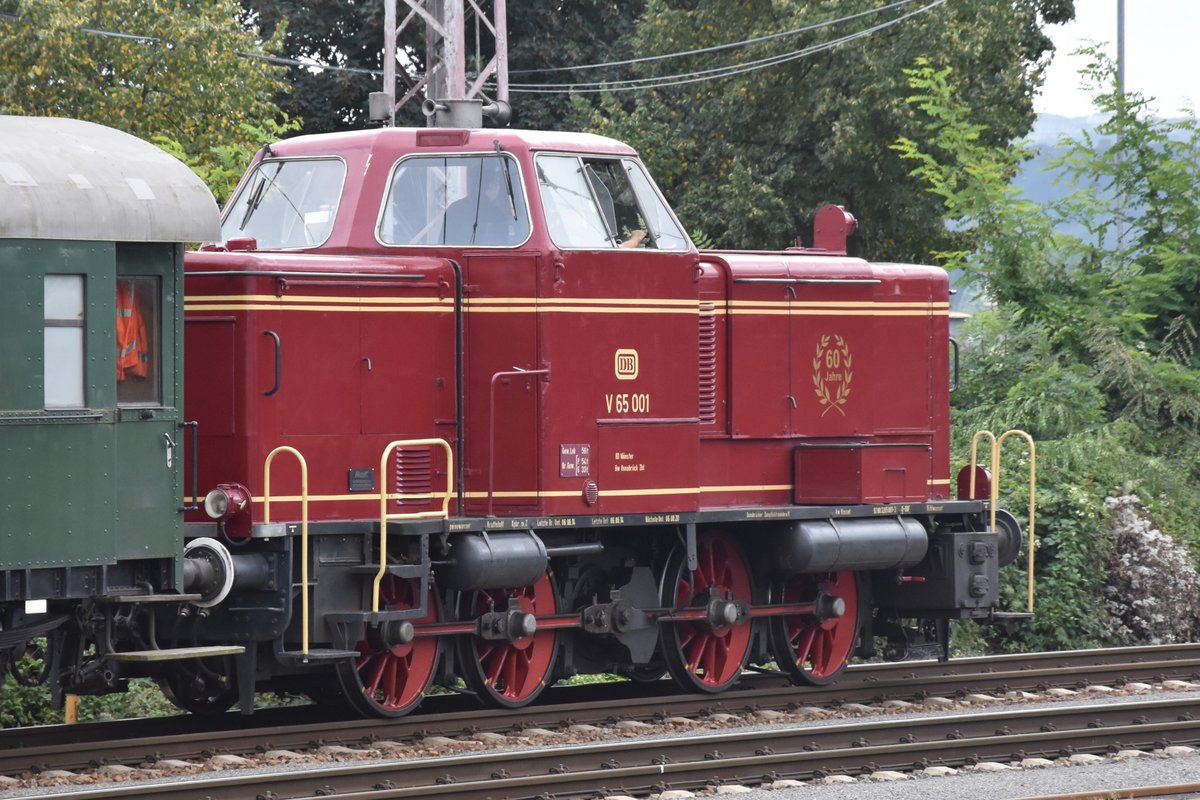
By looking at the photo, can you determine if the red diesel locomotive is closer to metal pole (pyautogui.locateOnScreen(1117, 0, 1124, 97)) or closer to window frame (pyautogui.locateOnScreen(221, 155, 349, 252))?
window frame (pyautogui.locateOnScreen(221, 155, 349, 252))

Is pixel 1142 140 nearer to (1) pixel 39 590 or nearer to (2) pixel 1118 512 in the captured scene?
(2) pixel 1118 512

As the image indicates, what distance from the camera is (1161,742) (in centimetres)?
1187

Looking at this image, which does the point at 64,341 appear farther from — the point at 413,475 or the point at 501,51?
the point at 501,51

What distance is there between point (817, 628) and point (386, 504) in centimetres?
432

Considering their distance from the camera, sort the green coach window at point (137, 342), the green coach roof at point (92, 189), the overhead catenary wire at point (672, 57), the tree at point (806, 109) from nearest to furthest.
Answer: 1. the green coach roof at point (92, 189)
2. the green coach window at point (137, 342)
3. the overhead catenary wire at point (672, 57)
4. the tree at point (806, 109)

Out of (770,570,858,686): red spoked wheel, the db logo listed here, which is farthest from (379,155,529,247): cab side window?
(770,570,858,686): red spoked wheel

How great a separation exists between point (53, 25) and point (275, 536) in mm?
13330

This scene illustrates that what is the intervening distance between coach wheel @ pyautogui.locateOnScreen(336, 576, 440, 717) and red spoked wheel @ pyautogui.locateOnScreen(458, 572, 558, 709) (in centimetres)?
31

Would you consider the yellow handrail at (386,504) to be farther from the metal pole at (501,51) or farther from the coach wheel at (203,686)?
the metal pole at (501,51)

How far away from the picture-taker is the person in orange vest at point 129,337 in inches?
414

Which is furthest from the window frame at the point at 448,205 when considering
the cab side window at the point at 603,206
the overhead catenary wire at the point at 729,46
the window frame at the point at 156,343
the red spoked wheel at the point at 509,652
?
the overhead catenary wire at the point at 729,46

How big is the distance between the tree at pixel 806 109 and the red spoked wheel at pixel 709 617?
49.6 feet

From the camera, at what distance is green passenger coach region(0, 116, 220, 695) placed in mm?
9906

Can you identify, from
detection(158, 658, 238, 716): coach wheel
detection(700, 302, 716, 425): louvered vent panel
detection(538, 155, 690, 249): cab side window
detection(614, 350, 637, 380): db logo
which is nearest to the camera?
detection(158, 658, 238, 716): coach wheel
